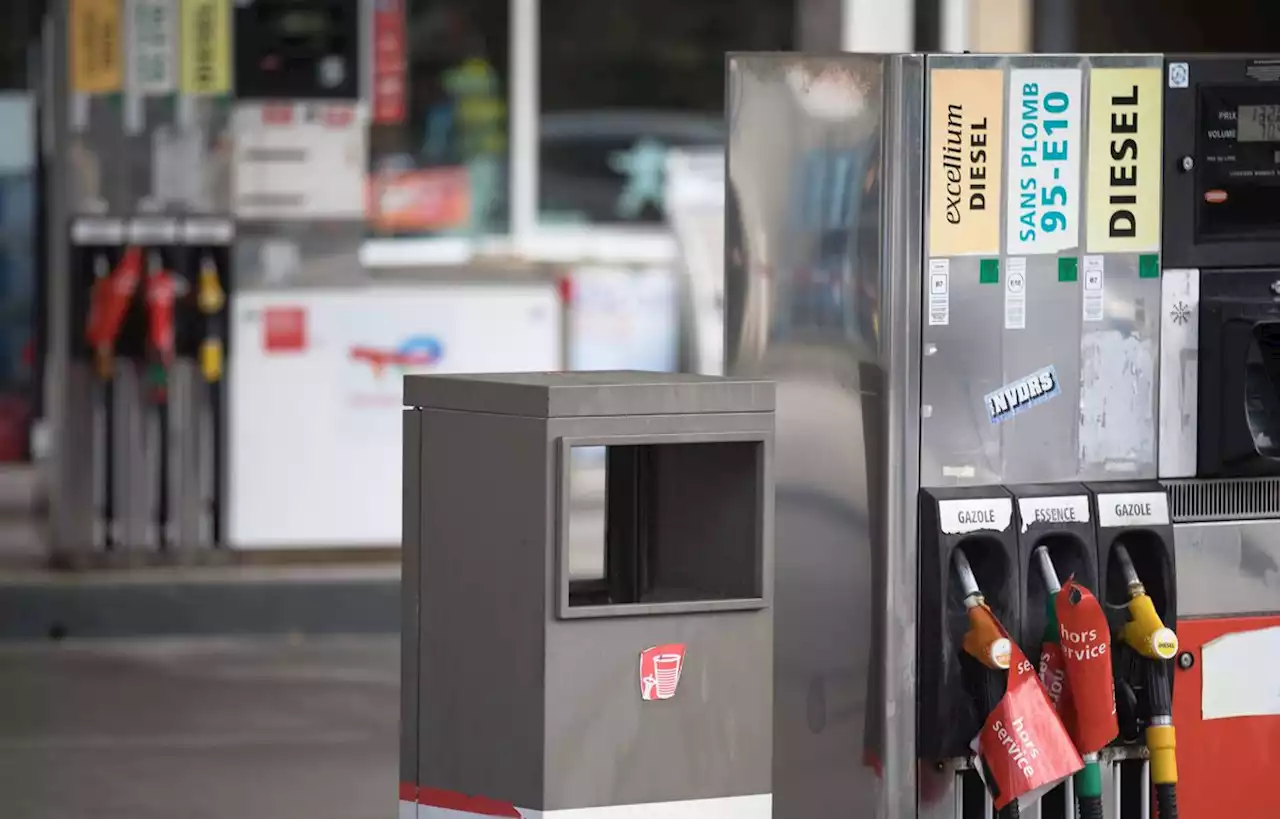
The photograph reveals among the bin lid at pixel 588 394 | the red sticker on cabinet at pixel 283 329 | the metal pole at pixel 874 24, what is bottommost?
the bin lid at pixel 588 394

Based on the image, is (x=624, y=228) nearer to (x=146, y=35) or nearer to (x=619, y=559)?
(x=146, y=35)

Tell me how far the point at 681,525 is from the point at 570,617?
0.53 metres

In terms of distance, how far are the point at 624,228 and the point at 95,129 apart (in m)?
2.86

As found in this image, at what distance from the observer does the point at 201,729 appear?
8117mm

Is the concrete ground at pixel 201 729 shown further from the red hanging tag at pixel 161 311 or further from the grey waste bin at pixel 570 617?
the grey waste bin at pixel 570 617

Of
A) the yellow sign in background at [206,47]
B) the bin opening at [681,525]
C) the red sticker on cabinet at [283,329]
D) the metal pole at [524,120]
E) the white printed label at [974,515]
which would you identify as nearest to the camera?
the bin opening at [681,525]

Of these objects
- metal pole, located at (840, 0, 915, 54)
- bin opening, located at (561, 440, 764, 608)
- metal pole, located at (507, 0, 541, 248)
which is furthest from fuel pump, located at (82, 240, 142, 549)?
bin opening, located at (561, 440, 764, 608)

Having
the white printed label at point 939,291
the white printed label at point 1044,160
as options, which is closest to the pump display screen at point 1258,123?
the white printed label at point 1044,160

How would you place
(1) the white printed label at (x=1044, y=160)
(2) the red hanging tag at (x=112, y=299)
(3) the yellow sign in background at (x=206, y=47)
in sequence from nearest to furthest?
(1) the white printed label at (x=1044, y=160)
(2) the red hanging tag at (x=112, y=299)
(3) the yellow sign in background at (x=206, y=47)

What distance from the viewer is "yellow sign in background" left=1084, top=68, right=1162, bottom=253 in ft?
16.6

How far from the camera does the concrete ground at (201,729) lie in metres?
7.06

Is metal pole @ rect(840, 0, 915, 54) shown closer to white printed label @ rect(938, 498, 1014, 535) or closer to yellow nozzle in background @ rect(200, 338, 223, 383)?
yellow nozzle in background @ rect(200, 338, 223, 383)

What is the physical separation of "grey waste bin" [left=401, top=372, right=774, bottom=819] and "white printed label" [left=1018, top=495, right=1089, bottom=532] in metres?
0.76

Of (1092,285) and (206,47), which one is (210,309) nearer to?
(206,47)
